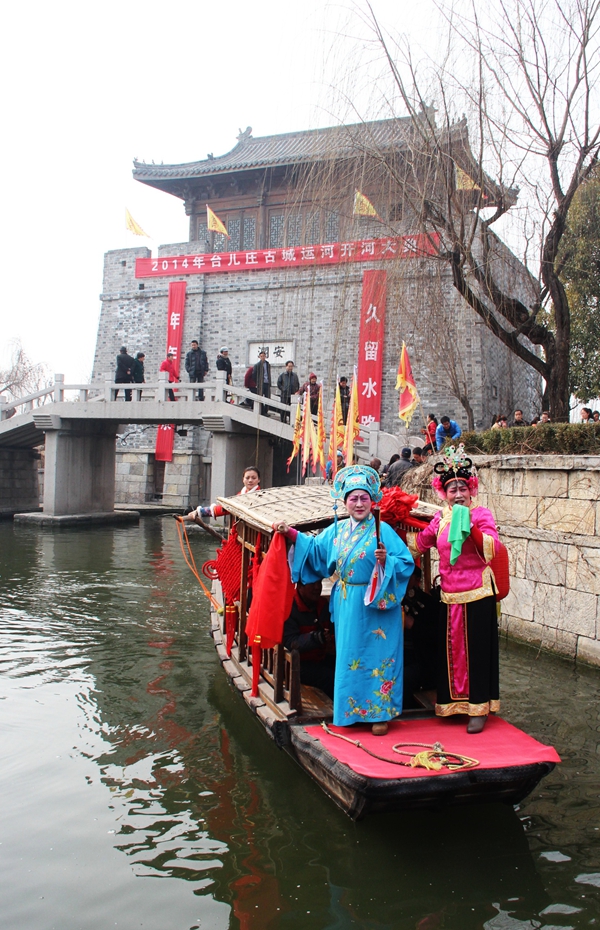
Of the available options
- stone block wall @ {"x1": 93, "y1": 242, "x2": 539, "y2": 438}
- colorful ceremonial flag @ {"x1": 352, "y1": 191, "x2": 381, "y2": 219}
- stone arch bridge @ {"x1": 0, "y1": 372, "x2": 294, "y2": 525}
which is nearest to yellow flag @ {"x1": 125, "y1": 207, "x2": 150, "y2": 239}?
stone block wall @ {"x1": 93, "y1": 242, "x2": 539, "y2": 438}

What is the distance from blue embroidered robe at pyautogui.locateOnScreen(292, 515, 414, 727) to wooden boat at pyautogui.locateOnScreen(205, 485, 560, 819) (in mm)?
169

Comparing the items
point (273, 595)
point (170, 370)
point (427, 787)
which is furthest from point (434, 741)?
point (170, 370)

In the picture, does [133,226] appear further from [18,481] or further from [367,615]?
[367,615]

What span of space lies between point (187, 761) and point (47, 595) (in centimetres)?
581

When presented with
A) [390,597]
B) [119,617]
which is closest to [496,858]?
[390,597]

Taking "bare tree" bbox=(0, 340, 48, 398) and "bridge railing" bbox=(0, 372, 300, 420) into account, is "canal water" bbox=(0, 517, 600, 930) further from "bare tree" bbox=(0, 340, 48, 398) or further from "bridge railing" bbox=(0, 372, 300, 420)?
"bare tree" bbox=(0, 340, 48, 398)

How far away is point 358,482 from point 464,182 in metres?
6.32

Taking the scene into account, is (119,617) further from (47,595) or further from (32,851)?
(32,851)

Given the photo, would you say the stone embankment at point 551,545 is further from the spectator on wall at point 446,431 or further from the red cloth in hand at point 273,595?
the red cloth in hand at point 273,595

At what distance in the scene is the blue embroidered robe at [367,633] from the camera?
13.1ft

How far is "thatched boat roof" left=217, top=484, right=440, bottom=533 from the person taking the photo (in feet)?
15.0

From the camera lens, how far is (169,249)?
24.7 meters

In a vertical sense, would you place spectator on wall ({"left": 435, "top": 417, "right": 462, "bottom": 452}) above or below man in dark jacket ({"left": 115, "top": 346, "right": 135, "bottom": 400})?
below

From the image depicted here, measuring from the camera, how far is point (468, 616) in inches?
163
